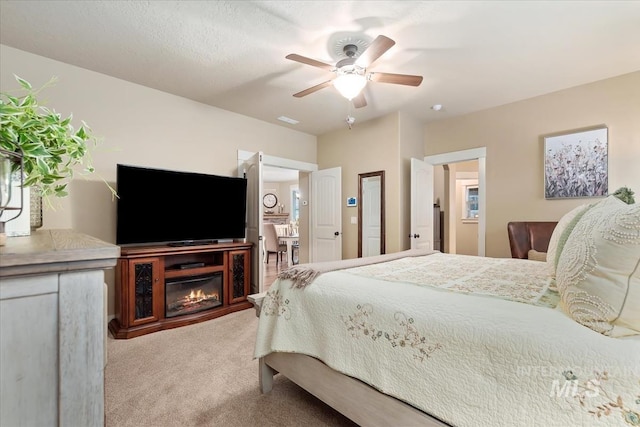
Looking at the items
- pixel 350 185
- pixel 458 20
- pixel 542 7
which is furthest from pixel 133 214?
pixel 542 7

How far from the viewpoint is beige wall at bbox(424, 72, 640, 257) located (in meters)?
2.98

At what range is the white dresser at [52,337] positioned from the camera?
49 centimetres

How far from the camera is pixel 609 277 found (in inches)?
32.0

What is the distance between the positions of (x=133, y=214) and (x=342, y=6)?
8.73ft

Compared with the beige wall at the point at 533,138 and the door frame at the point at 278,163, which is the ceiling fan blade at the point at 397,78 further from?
the beige wall at the point at 533,138

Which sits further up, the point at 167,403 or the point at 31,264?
the point at 31,264

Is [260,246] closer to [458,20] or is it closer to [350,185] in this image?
[350,185]

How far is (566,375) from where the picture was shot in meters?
0.77

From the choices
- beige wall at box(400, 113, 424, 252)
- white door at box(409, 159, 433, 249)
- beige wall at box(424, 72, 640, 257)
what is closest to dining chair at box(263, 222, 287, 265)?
beige wall at box(400, 113, 424, 252)

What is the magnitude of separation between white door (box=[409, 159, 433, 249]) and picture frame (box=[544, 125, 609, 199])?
1403 mm

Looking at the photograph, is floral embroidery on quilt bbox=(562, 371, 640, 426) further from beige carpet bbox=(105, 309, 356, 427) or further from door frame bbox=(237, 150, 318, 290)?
door frame bbox=(237, 150, 318, 290)

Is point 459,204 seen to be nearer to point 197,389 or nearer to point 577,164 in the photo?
point 577,164

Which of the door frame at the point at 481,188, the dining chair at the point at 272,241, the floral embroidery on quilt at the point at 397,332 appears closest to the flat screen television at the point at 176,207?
the floral embroidery on quilt at the point at 397,332

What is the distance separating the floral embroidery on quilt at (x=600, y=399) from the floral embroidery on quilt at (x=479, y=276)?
1.02 ft
